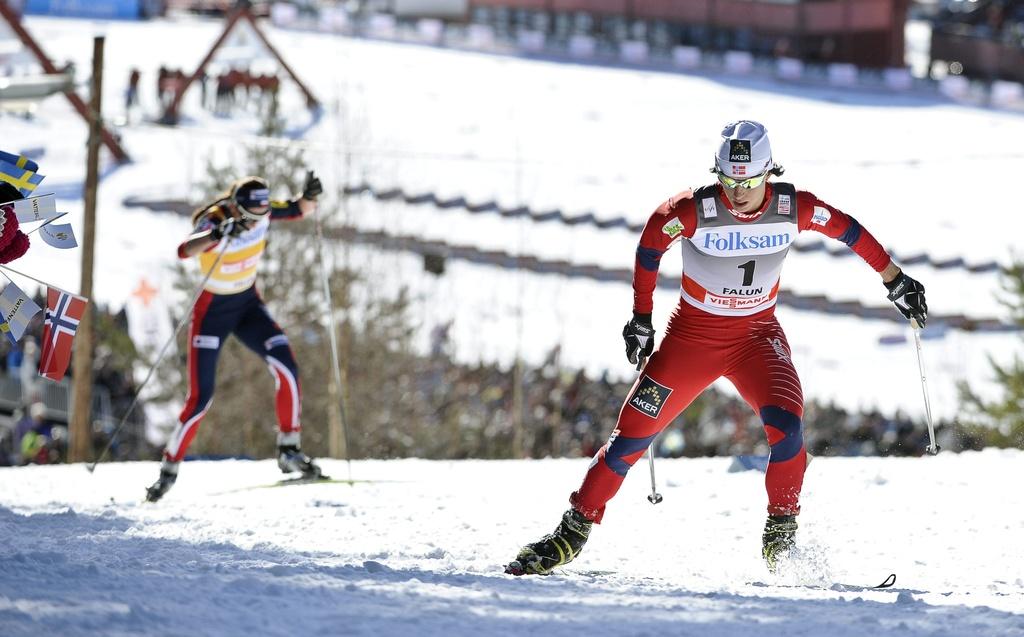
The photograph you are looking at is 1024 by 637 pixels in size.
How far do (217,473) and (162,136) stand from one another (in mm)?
25202

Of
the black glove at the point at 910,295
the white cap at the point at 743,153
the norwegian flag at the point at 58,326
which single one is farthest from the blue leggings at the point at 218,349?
the black glove at the point at 910,295

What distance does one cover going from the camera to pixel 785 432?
5617 mm

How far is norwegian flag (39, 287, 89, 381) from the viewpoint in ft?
21.7

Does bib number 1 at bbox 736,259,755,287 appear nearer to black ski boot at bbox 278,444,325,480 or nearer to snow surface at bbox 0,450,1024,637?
snow surface at bbox 0,450,1024,637

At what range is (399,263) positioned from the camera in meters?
20.3

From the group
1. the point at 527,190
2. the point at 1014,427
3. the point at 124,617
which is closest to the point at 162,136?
the point at 527,190

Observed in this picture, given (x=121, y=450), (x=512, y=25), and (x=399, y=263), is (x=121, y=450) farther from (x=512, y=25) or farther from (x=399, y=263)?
(x=512, y=25)

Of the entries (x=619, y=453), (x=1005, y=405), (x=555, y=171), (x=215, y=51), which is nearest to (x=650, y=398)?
(x=619, y=453)

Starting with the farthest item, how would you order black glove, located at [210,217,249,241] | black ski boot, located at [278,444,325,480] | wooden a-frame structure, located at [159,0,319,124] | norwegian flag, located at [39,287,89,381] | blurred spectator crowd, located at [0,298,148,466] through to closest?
wooden a-frame structure, located at [159,0,319,124]
blurred spectator crowd, located at [0,298,148,466]
black ski boot, located at [278,444,325,480]
black glove, located at [210,217,249,241]
norwegian flag, located at [39,287,89,381]

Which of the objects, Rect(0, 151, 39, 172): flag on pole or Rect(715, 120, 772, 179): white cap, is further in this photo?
Rect(0, 151, 39, 172): flag on pole

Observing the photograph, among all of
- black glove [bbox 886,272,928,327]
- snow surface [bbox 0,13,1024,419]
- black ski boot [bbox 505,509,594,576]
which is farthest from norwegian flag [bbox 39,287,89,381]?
snow surface [bbox 0,13,1024,419]

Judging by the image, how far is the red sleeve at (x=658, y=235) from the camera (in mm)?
5801

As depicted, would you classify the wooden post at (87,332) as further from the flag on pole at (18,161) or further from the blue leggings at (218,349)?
the flag on pole at (18,161)

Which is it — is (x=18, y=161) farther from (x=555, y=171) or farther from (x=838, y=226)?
(x=555, y=171)
